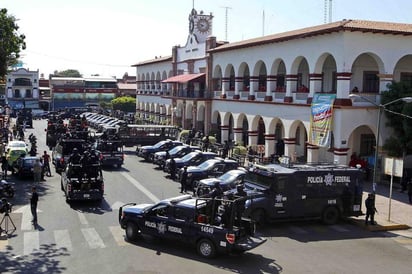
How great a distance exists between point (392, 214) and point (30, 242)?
51.0 feet

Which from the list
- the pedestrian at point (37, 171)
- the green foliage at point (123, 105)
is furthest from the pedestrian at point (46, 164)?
the green foliage at point (123, 105)

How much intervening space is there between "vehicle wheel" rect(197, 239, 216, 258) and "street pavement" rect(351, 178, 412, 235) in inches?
321

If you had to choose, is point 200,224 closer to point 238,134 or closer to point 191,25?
point 238,134

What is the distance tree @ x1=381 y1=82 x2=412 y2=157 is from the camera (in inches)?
1125

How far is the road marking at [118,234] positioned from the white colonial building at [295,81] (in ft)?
42.7

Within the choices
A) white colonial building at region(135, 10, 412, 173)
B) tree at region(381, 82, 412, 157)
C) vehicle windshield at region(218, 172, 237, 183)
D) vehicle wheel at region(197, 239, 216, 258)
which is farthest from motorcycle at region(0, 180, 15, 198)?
tree at region(381, 82, 412, 157)

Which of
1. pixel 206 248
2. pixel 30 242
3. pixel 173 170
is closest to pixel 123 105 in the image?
pixel 173 170

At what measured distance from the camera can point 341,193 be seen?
21.1 m

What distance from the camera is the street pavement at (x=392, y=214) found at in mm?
20766

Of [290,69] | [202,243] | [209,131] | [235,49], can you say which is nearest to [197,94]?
[209,131]

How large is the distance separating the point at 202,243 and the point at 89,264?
3.37 m

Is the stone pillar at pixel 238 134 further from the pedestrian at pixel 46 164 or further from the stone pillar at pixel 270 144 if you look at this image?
the pedestrian at pixel 46 164

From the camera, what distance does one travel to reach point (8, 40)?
31609 mm

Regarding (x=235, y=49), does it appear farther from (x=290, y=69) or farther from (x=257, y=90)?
(x=290, y=69)
